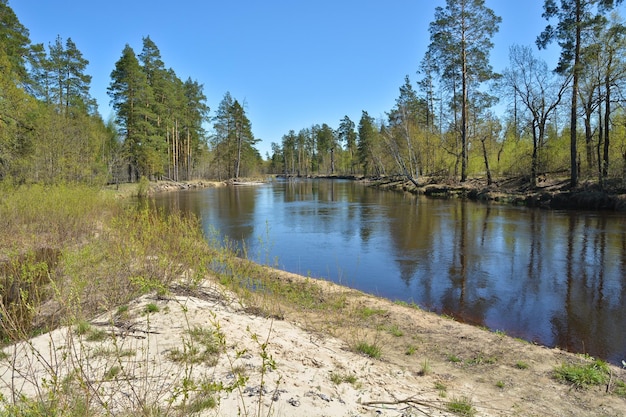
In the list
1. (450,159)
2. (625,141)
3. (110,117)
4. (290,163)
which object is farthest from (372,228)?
(290,163)

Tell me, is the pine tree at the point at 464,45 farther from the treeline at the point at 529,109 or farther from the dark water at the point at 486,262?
the dark water at the point at 486,262

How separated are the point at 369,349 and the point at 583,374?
8.33 ft

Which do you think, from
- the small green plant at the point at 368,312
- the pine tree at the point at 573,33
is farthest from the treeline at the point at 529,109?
the small green plant at the point at 368,312

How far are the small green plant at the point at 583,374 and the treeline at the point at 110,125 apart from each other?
19119mm

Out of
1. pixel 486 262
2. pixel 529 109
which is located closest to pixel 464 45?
pixel 529 109

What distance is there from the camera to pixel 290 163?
11094 centimetres

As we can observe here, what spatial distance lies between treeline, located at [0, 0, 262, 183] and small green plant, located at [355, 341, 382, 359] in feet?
55.5

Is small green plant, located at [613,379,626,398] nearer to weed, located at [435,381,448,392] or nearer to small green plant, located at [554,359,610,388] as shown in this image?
small green plant, located at [554,359,610,388]

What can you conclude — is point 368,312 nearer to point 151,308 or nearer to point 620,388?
point 620,388

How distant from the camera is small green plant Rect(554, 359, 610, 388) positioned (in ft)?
14.1

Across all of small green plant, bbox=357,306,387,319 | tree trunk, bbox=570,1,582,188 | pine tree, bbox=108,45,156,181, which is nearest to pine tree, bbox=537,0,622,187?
tree trunk, bbox=570,1,582,188

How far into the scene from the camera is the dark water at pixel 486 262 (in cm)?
720

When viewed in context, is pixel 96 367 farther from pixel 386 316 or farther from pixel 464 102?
pixel 464 102

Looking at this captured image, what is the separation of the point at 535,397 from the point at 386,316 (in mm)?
2972
